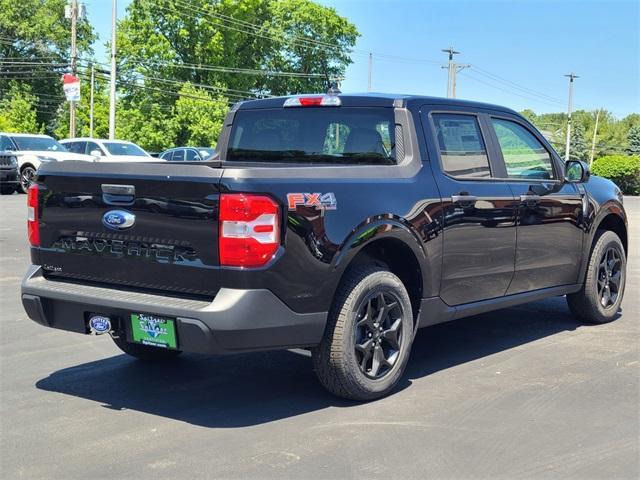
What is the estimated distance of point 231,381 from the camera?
527cm

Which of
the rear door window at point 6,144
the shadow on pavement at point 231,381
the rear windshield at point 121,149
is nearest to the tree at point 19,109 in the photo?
the rear windshield at point 121,149

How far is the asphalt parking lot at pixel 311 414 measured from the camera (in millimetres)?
3838

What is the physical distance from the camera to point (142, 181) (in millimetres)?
4324

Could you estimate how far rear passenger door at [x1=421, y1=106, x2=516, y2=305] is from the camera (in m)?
5.32

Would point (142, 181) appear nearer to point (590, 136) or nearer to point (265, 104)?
point (265, 104)

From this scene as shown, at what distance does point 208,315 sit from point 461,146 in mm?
2424

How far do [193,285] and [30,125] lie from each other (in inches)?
2294

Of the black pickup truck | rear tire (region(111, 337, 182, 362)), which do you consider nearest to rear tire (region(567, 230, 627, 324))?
the black pickup truck

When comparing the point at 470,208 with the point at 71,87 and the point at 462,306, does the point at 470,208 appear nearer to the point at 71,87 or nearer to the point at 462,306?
the point at 462,306

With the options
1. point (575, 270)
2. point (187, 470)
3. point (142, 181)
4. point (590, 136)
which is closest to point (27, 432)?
point (187, 470)

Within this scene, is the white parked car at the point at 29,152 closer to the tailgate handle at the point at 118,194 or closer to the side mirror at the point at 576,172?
the side mirror at the point at 576,172

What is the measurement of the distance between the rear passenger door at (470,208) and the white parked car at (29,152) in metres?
18.7

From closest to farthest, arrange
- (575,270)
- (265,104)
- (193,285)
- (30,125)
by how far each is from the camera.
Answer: (193,285) → (265,104) → (575,270) → (30,125)

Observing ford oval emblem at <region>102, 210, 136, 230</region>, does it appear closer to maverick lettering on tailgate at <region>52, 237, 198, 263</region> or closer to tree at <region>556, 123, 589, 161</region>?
maverick lettering on tailgate at <region>52, 237, 198, 263</region>
